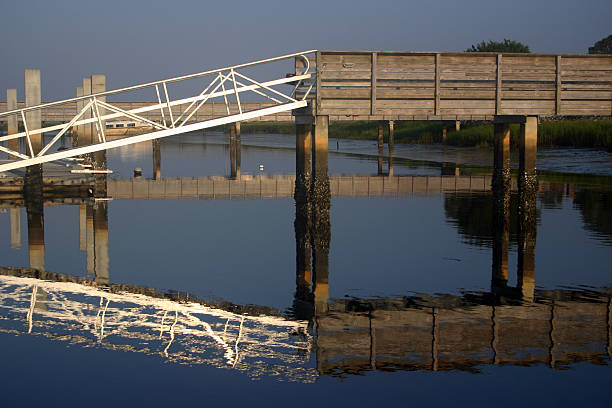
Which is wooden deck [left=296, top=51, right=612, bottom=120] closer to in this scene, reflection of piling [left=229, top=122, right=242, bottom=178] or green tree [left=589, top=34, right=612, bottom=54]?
reflection of piling [left=229, top=122, right=242, bottom=178]

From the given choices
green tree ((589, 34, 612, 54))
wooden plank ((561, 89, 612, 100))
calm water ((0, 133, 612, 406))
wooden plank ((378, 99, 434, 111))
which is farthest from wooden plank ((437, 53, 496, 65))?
green tree ((589, 34, 612, 54))

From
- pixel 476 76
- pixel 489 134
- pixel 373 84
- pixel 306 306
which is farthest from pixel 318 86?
pixel 489 134

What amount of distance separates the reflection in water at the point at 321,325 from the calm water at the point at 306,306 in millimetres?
41

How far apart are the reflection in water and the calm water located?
4 centimetres

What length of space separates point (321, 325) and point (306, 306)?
4.24 ft

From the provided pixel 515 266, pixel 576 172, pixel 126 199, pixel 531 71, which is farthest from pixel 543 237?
pixel 576 172

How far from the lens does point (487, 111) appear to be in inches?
917

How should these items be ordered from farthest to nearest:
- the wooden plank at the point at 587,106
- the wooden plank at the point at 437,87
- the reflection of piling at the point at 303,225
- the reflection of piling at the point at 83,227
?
the wooden plank at the point at 587,106 < the wooden plank at the point at 437,87 < the reflection of piling at the point at 83,227 < the reflection of piling at the point at 303,225

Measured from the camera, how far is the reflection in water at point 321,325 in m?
10.6

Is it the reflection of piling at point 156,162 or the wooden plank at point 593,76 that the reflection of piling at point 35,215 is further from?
the wooden plank at point 593,76

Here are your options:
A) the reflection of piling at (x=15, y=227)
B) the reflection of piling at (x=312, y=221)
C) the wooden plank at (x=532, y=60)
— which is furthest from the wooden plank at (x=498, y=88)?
the reflection of piling at (x=15, y=227)

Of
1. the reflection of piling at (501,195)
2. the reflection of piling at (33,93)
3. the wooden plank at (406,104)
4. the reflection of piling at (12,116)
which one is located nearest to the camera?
the reflection of piling at (501,195)

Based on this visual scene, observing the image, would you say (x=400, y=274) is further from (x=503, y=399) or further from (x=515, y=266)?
(x=503, y=399)

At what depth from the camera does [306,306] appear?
44.0 feet
